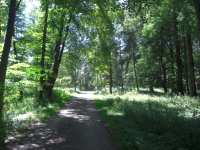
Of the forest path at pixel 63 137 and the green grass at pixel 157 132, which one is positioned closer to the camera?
the green grass at pixel 157 132

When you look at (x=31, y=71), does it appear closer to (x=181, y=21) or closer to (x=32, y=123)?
(x=32, y=123)

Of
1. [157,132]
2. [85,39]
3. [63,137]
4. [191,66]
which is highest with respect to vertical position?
[85,39]

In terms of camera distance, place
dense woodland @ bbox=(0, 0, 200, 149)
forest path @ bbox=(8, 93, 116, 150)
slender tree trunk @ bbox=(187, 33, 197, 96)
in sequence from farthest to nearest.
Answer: slender tree trunk @ bbox=(187, 33, 197, 96)
dense woodland @ bbox=(0, 0, 200, 149)
forest path @ bbox=(8, 93, 116, 150)

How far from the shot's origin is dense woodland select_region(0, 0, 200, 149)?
1544 centimetres

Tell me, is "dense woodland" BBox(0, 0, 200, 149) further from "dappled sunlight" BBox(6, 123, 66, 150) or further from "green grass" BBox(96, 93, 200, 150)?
"green grass" BBox(96, 93, 200, 150)

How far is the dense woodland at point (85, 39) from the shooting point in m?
15.4

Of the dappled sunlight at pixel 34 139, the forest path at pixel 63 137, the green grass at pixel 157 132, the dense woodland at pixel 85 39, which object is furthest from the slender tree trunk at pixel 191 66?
the dappled sunlight at pixel 34 139

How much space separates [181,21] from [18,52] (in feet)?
62.2

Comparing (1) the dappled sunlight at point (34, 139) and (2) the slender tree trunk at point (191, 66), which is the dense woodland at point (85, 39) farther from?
(1) the dappled sunlight at point (34, 139)

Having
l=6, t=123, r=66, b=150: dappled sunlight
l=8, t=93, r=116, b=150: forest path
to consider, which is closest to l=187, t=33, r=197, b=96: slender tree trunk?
l=8, t=93, r=116, b=150: forest path

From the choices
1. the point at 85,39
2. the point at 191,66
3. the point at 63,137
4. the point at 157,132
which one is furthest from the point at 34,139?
the point at 85,39

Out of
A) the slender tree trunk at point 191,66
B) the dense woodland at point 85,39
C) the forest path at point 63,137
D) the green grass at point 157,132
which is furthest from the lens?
the slender tree trunk at point 191,66

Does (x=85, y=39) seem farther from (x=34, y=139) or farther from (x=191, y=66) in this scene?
(x=34, y=139)

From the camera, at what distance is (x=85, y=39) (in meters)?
31.5
